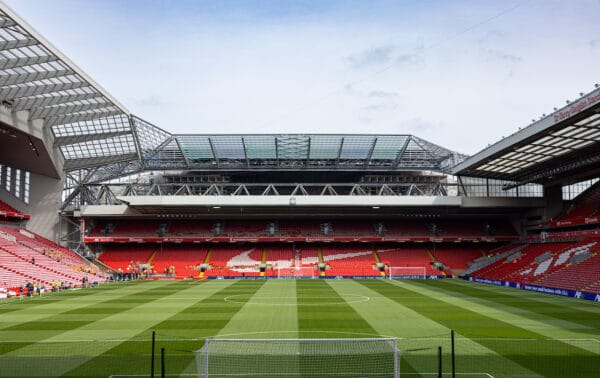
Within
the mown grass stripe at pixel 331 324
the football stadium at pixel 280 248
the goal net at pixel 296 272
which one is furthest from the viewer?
the goal net at pixel 296 272

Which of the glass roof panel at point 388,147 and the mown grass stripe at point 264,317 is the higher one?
the glass roof panel at point 388,147

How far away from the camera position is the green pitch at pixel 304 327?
16422 millimetres

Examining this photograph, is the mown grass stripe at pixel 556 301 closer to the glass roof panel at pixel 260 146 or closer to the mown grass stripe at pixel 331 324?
the mown grass stripe at pixel 331 324

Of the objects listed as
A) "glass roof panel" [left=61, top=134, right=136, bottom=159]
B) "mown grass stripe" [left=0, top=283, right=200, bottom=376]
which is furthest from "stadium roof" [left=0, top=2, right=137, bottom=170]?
"mown grass stripe" [left=0, top=283, right=200, bottom=376]

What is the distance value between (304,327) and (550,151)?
33.4 metres

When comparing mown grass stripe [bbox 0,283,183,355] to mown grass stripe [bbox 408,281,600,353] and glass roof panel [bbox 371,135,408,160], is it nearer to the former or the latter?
mown grass stripe [bbox 408,281,600,353]

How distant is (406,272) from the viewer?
65.0 meters

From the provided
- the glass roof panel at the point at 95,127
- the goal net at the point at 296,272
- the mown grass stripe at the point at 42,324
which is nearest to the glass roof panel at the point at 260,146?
the glass roof panel at the point at 95,127

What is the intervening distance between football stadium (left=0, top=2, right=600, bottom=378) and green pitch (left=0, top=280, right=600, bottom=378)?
0.16 metres

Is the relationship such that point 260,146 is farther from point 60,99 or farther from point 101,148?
point 60,99

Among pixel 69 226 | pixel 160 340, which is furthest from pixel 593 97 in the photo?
pixel 69 226

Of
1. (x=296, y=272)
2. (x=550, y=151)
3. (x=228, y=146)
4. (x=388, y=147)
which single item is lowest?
(x=296, y=272)

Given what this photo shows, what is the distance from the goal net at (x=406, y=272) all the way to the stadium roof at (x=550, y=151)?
532 inches

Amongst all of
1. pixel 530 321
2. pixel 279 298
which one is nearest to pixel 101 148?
pixel 279 298
